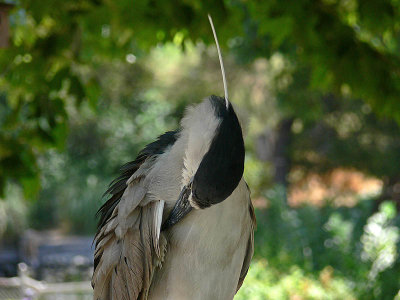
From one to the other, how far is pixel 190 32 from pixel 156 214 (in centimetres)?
128

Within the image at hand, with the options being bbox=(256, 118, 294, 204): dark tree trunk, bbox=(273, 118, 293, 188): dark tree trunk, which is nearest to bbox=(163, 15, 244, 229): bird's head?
bbox=(256, 118, 294, 204): dark tree trunk

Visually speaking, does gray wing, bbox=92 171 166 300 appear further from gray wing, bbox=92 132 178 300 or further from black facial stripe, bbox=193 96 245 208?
black facial stripe, bbox=193 96 245 208

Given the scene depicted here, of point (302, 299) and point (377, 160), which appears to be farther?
point (377, 160)

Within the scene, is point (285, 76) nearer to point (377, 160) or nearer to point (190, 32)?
point (377, 160)

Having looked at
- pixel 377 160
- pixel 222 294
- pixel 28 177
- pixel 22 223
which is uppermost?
pixel 222 294

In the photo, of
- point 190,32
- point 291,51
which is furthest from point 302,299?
point 190,32

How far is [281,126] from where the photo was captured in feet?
35.4

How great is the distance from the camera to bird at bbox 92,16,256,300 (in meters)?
0.86

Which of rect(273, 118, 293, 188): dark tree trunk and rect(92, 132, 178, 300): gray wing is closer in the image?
rect(92, 132, 178, 300): gray wing

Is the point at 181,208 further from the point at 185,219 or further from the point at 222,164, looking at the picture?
the point at 222,164

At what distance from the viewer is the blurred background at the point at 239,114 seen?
7.38 ft

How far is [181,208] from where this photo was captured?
0.98 meters

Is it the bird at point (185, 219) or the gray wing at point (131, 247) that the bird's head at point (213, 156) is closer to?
the bird at point (185, 219)

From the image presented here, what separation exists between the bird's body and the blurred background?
112 millimetres
